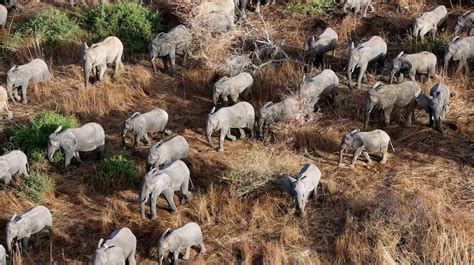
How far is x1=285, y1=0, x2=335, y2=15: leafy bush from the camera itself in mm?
17109

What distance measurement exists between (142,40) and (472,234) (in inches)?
359

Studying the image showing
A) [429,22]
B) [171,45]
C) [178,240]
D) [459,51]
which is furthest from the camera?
[429,22]

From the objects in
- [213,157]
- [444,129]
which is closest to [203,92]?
[213,157]

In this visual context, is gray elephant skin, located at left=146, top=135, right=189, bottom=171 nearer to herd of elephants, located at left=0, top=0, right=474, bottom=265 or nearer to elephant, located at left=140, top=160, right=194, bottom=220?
herd of elephants, located at left=0, top=0, right=474, bottom=265

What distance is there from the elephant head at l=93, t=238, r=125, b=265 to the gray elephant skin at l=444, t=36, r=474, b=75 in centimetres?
786

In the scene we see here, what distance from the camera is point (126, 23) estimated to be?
1675cm

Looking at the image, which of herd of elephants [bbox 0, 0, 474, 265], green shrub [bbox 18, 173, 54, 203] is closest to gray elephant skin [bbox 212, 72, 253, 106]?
herd of elephants [bbox 0, 0, 474, 265]

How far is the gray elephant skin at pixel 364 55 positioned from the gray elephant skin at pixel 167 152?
3.75 meters

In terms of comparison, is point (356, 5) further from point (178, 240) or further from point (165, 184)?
point (178, 240)

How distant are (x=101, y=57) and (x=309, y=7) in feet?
17.2

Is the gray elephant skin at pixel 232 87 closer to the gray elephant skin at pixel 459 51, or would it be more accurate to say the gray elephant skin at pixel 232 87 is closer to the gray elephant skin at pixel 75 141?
the gray elephant skin at pixel 75 141

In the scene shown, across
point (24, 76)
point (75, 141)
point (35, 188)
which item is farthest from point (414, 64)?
point (24, 76)

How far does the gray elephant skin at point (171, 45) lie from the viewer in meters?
15.1

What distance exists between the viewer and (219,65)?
49.1ft
